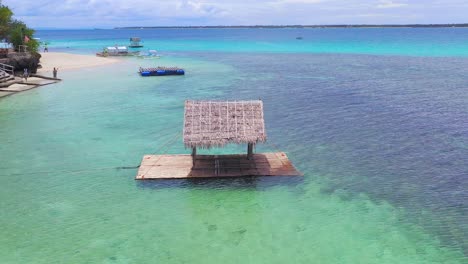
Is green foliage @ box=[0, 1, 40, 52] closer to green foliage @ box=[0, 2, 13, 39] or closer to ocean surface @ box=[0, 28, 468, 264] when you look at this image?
green foliage @ box=[0, 2, 13, 39]

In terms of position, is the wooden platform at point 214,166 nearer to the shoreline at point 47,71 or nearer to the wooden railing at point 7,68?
the shoreline at point 47,71

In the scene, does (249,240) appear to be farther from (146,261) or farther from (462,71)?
(462,71)

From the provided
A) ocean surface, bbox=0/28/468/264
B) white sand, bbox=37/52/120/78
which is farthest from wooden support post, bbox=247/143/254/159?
white sand, bbox=37/52/120/78

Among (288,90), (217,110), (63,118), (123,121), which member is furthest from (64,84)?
(217,110)

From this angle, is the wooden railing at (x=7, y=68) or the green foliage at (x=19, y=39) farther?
the green foliage at (x=19, y=39)

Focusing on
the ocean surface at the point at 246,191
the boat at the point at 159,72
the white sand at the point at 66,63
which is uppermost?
the white sand at the point at 66,63

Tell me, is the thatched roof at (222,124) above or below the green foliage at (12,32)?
below

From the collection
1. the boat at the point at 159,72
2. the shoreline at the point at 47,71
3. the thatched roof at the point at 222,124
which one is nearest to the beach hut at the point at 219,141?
the thatched roof at the point at 222,124
